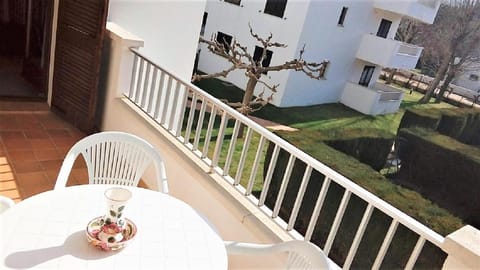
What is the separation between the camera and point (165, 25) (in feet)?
13.4

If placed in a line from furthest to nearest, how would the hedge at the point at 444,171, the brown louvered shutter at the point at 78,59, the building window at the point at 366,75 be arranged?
1. the building window at the point at 366,75
2. the hedge at the point at 444,171
3. the brown louvered shutter at the point at 78,59

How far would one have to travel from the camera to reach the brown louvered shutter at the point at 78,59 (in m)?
3.33

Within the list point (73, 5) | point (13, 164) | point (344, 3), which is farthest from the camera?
point (344, 3)

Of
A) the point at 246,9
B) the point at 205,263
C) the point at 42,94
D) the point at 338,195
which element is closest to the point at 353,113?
the point at 246,9

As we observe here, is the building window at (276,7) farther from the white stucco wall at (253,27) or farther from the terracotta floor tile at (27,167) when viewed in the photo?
the terracotta floor tile at (27,167)

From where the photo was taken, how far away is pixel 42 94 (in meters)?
4.20

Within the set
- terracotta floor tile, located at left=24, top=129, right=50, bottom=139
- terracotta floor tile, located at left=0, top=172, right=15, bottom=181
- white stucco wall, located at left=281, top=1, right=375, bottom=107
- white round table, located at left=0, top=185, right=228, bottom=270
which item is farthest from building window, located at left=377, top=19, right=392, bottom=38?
white round table, located at left=0, top=185, right=228, bottom=270

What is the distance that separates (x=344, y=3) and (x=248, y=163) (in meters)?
6.44

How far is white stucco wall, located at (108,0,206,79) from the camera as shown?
366cm

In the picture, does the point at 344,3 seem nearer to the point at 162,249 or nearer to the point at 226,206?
the point at 226,206

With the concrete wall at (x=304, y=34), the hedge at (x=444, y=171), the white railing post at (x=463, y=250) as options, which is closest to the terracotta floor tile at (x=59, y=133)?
the white railing post at (x=463, y=250)

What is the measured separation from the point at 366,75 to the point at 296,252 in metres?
13.2

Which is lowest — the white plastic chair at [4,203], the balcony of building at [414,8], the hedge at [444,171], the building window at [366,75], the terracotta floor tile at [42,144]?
the hedge at [444,171]

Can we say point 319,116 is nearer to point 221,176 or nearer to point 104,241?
point 221,176
